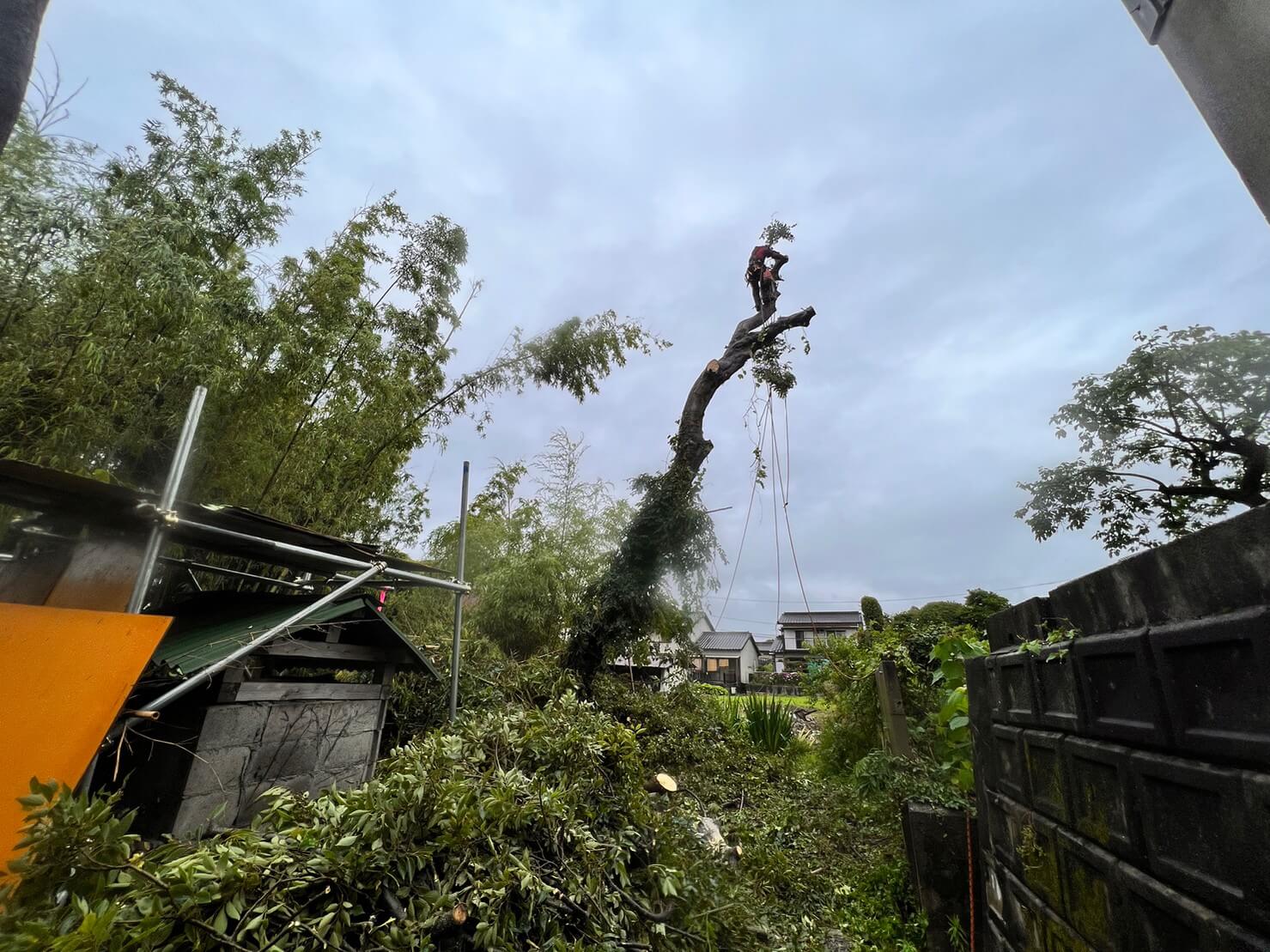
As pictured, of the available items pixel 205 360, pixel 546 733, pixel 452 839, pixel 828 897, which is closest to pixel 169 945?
pixel 452 839

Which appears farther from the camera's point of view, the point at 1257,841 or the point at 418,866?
the point at 418,866

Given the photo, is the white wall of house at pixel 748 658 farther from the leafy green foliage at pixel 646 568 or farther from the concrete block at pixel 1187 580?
the concrete block at pixel 1187 580

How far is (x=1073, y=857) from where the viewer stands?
5.00ft

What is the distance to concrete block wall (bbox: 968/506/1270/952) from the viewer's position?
93cm

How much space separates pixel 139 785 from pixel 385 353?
159 inches

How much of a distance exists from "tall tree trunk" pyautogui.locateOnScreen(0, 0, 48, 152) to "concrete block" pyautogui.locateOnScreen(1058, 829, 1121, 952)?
3159 millimetres

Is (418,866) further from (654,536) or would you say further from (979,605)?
(979,605)

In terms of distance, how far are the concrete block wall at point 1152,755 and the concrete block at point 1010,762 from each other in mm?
17

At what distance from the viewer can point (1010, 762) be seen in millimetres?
2045

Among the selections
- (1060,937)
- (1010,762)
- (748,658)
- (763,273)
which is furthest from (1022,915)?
(748,658)

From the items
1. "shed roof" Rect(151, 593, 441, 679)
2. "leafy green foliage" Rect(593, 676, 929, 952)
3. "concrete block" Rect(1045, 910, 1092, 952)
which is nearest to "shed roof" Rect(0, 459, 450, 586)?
"shed roof" Rect(151, 593, 441, 679)

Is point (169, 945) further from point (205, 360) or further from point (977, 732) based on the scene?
point (205, 360)

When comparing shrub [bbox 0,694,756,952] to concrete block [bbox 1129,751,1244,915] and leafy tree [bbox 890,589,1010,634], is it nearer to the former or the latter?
concrete block [bbox 1129,751,1244,915]

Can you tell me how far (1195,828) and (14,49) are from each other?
3083 millimetres
